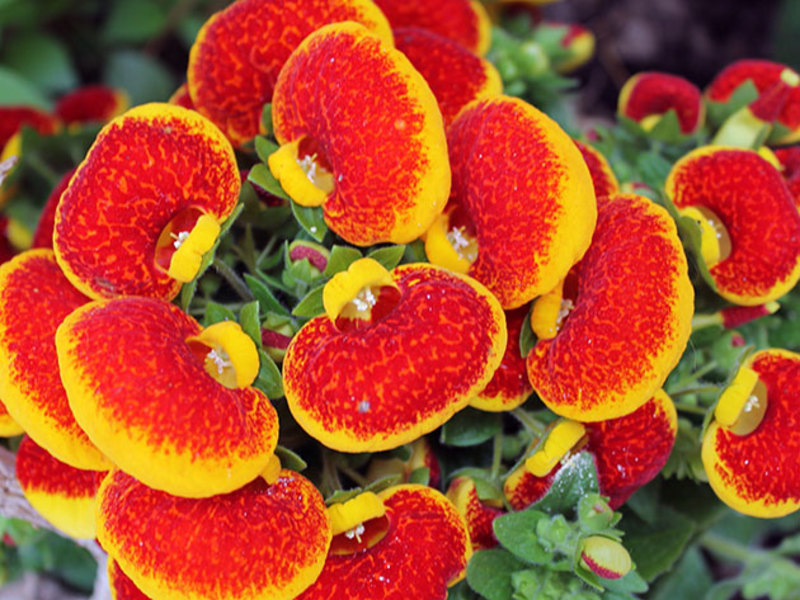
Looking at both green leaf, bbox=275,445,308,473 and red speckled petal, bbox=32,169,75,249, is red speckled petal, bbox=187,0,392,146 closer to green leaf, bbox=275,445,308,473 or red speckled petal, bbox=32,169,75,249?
red speckled petal, bbox=32,169,75,249

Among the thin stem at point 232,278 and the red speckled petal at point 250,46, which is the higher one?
the red speckled petal at point 250,46

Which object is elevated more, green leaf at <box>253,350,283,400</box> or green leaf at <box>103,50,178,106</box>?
green leaf at <box>253,350,283,400</box>

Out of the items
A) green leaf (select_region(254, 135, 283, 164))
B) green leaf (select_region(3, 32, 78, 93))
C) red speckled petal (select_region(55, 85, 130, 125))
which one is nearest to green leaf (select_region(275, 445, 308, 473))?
green leaf (select_region(254, 135, 283, 164))

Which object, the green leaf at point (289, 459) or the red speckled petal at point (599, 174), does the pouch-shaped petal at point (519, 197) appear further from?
the green leaf at point (289, 459)

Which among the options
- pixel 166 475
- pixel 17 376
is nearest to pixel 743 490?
pixel 166 475

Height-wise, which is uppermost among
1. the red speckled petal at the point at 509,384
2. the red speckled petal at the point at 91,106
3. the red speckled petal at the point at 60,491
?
the red speckled petal at the point at 91,106

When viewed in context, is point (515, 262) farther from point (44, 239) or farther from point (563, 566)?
point (44, 239)

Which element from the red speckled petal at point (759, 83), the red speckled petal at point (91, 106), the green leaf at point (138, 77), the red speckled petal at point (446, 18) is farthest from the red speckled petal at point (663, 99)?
the green leaf at point (138, 77)
